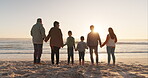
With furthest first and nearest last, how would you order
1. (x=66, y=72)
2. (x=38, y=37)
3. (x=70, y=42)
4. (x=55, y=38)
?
1. (x=70, y=42)
2. (x=55, y=38)
3. (x=38, y=37)
4. (x=66, y=72)

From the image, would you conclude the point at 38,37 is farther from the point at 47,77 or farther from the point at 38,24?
the point at 47,77

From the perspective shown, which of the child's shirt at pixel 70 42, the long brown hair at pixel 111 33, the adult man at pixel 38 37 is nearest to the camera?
the adult man at pixel 38 37

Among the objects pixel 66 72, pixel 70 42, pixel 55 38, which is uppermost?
pixel 55 38

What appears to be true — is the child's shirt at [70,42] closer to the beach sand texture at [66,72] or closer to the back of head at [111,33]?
the back of head at [111,33]

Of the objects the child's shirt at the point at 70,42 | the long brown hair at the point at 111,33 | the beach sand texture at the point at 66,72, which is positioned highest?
the long brown hair at the point at 111,33

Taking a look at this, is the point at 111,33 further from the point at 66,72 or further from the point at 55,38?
the point at 66,72

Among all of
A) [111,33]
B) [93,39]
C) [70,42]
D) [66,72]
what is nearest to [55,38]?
[70,42]

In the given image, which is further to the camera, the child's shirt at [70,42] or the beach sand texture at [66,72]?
the child's shirt at [70,42]

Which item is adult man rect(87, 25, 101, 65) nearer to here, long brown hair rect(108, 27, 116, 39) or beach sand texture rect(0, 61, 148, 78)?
long brown hair rect(108, 27, 116, 39)

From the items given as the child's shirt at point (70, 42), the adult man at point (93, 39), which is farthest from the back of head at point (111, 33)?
the child's shirt at point (70, 42)

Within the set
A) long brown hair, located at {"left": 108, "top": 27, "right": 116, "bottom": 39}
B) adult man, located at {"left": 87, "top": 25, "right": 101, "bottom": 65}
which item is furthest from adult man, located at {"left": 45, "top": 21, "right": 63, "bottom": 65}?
long brown hair, located at {"left": 108, "top": 27, "right": 116, "bottom": 39}

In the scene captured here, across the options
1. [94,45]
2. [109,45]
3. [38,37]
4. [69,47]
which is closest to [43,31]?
[38,37]

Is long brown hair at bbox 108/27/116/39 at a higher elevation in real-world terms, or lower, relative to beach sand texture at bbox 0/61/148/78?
higher

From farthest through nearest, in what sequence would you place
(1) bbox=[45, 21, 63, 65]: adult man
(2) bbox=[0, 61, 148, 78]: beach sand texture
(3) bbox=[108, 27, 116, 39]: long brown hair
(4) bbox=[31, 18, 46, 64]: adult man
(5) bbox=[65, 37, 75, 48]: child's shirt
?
(5) bbox=[65, 37, 75, 48]: child's shirt < (3) bbox=[108, 27, 116, 39]: long brown hair < (1) bbox=[45, 21, 63, 65]: adult man < (4) bbox=[31, 18, 46, 64]: adult man < (2) bbox=[0, 61, 148, 78]: beach sand texture
